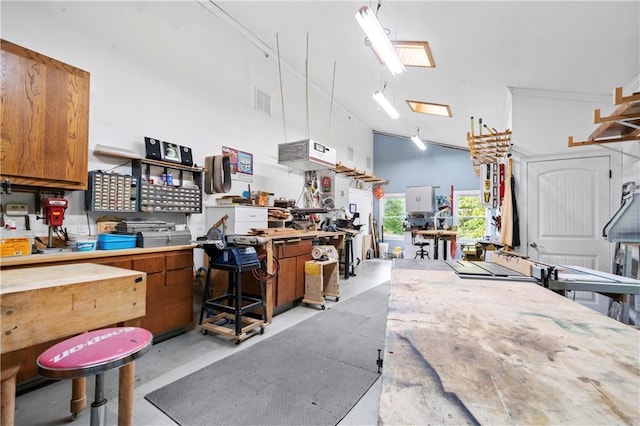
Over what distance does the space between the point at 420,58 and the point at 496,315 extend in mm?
4007

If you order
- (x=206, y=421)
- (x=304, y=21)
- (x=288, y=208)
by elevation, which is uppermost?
(x=304, y=21)

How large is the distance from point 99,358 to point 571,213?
5.20 metres

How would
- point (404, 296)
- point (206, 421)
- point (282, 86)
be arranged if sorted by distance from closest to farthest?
point (404, 296)
point (206, 421)
point (282, 86)

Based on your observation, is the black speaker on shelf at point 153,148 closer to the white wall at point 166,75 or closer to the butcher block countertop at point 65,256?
the white wall at point 166,75

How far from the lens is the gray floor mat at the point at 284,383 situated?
185cm

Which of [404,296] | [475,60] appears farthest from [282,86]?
[404,296]

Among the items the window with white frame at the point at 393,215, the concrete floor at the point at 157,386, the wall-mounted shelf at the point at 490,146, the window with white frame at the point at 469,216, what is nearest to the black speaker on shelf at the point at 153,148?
the concrete floor at the point at 157,386

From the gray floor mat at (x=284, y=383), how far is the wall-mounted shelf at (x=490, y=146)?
11.0 feet

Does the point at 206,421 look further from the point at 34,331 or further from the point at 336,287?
the point at 336,287

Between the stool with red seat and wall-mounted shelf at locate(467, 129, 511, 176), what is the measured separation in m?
4.75

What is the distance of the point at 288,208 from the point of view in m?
5.17

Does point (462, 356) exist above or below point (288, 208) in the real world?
below

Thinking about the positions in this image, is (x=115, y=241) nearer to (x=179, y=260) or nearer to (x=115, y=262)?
(x=115, y=262)

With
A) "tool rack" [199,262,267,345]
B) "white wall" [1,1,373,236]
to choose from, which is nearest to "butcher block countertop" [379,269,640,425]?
"tool rack" [199,262,267,345]
